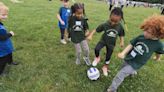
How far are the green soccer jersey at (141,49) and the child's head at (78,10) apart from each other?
1734 mm

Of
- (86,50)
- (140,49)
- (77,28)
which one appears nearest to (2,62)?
(77,28)

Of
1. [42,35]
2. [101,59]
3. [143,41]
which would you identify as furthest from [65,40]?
[143,41]

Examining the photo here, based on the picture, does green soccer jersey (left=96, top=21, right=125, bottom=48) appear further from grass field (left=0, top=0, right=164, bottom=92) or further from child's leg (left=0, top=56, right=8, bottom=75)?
child's leg (left=0, top=56, right=8, bottom=75)

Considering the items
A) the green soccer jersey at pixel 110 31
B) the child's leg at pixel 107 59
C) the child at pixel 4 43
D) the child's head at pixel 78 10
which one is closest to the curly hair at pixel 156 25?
the green soccer jersey at pixel 110 31

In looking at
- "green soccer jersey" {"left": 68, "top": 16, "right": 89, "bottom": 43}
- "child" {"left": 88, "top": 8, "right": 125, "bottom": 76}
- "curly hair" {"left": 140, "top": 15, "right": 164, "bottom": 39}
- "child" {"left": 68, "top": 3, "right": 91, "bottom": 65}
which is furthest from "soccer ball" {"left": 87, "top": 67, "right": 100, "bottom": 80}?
"curly hair" {"left": 140, "top": 15, "right": 164, "bottom": 39}

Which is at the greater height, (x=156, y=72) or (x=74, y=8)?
(x=74, y=8)

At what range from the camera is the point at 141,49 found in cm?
546

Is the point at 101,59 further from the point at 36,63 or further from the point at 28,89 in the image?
the point at 28,89

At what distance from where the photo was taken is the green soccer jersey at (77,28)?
6871 millimetres

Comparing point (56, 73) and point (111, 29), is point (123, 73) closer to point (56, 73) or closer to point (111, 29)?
point (111, 29)

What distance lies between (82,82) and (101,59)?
1.57 meters

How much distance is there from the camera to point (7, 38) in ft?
20.2

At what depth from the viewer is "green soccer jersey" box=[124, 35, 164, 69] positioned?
17.8ft

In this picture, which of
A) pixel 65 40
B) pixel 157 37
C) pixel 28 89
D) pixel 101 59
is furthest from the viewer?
pixel 65 40
